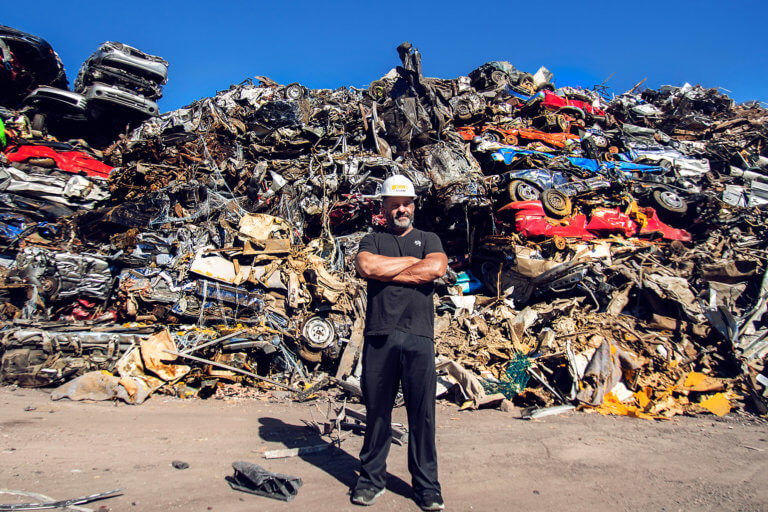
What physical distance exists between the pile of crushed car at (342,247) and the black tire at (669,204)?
0.05 m

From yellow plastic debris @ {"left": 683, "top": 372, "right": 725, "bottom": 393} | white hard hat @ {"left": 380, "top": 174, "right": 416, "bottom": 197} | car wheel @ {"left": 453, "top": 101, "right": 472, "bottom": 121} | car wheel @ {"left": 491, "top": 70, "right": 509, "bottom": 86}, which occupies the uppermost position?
car wheel @ {"left": 491, "top": 70, "right": 509, "bottom": 86}

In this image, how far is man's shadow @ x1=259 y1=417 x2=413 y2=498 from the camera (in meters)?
2.51

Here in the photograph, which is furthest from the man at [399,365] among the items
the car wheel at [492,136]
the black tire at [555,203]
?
the car wheel at [492,136]

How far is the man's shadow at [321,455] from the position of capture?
2510 millimetres

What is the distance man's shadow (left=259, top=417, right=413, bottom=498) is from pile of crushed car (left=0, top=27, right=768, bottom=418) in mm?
808

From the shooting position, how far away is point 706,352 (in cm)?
575

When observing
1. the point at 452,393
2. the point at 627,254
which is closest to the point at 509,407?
the point at 452,393

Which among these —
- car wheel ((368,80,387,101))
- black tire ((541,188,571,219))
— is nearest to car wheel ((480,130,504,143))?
black tire ((541,188,571,219))

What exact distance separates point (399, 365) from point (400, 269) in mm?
566

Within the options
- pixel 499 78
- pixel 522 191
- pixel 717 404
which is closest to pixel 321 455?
pixel 717 404

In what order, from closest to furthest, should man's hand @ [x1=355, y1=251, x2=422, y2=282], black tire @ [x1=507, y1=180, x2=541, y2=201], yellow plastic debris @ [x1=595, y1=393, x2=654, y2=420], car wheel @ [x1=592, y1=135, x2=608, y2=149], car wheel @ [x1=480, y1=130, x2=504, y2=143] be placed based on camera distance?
1. man's hand @ [x1=355, y1=251, x2=422, y2=282]
2. yellow plastic debris @ [x1=595, y1=393, x2=654, y2=420]
3. black tire @ [x1=507, y1=180, x2=541, y2=201]
4. car wheel @ [x1=480, y1=130, x2=504, y2=143]
5. car wheel @ [x1=592, y1=135, x2=608, y2=149]

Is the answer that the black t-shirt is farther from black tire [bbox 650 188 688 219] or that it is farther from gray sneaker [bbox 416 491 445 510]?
black tire [bbox 650 188 688 219]

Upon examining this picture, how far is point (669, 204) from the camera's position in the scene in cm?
918

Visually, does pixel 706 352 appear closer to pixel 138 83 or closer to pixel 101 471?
pixel 101 471
